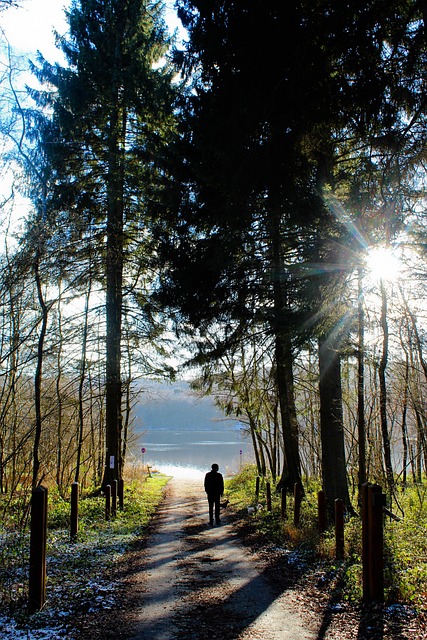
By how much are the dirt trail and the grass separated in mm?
550

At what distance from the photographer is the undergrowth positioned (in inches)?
Result: 213

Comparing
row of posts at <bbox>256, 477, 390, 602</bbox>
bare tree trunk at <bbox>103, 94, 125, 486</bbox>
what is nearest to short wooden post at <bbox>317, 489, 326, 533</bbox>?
row of posts at <bbox>256, 477, 390, 602</bbox>

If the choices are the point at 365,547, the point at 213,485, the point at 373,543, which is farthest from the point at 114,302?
the point at 373,543

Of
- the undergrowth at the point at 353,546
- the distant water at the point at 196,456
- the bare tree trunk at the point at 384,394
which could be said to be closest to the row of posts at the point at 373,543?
the undergrowth at the point at 353,546

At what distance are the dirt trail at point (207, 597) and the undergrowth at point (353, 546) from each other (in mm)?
845

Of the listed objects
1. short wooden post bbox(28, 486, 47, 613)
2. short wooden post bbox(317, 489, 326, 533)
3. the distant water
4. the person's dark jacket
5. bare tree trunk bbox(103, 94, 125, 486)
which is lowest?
the distant water

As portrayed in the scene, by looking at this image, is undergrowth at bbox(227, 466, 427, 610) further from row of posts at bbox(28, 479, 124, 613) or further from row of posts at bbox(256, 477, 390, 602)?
row of posts at bbox(28, 479, 124, 613)

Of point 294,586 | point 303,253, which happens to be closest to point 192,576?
point 294,586

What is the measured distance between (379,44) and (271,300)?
609 cm

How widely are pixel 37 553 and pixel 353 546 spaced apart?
15.7 ft

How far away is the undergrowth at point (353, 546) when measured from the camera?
5.42 m

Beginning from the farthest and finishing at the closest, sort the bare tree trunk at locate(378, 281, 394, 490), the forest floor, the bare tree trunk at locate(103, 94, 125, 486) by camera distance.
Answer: the bare tree trunk at locate(103, 94, 125, 486), the bare tree trunk at locate(378, 281, 394, 490), the forest floor

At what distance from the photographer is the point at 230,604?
5340 mm

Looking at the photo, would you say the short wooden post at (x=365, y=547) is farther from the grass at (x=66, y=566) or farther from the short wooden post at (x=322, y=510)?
the grass at (x=66, y=566)
